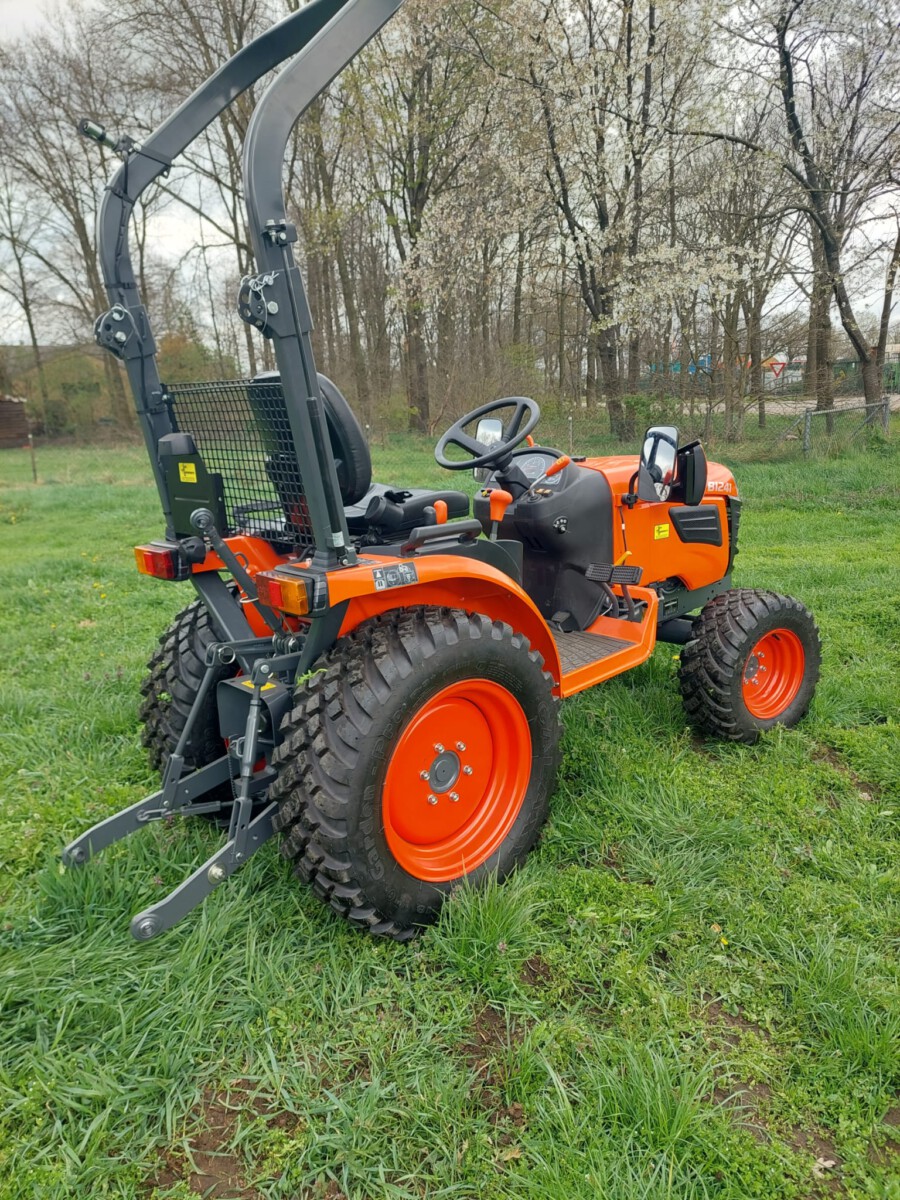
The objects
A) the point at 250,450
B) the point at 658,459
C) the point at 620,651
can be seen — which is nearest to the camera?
the point at 250,450

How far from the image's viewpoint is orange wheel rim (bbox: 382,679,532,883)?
2.25 m

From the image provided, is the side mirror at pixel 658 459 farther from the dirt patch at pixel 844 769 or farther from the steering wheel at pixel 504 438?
the dirt patch at pixel 844 769

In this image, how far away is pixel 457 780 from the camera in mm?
2422

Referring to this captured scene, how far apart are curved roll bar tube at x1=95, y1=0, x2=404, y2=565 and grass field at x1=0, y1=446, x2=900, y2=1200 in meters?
1.14

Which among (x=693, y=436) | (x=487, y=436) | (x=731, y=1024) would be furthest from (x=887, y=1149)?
(x=693, y=436)

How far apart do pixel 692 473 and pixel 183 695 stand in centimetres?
238

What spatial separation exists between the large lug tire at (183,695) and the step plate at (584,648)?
50.3 inches

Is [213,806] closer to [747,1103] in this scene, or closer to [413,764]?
[413,764]

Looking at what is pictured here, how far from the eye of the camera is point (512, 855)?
2469 millimetres

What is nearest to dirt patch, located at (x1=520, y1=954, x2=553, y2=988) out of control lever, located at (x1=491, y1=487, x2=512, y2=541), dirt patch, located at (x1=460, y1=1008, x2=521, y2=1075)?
dirt patch, located at (x1=460, y1=1008, x2=521, y2=1075)

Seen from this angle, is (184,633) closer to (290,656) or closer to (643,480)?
(290,656)

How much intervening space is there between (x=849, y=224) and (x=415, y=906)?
Result: 1268cm

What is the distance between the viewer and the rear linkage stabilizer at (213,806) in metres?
1.97

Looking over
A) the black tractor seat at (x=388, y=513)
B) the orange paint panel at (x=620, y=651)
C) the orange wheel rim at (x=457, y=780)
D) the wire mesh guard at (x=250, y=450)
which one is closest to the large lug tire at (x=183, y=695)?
the wire mesh guard at (x=250, y=450)
